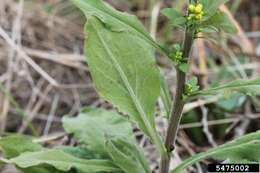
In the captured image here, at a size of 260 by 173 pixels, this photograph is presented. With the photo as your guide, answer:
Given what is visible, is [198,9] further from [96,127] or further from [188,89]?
[96,127]

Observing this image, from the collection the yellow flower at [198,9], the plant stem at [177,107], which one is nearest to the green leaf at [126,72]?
the plant stem at [177,107]

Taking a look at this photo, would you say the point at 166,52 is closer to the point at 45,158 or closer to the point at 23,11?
the point at 45,158

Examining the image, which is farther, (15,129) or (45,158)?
(15,129)

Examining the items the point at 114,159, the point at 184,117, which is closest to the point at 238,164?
the point at 114,159

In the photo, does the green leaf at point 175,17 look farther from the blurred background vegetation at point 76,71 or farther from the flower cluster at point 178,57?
the blurred background vegetation at point 76,71

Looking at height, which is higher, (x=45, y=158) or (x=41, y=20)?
(x=41, y=20)
